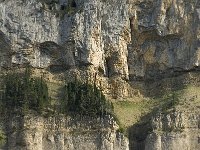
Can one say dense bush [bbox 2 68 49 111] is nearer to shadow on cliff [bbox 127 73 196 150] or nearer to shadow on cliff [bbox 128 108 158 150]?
shadow on cliff [bbox 128 108 158 150]

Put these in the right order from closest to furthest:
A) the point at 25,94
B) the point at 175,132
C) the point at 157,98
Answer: the point at 175,132
the point at 25,94
the point at 157,98

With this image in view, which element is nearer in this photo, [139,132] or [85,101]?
[85,101]

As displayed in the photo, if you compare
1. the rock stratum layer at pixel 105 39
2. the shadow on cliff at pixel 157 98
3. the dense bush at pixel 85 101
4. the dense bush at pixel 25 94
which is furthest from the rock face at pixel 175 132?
the dense bush at pixel 25 94

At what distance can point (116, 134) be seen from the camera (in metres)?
83.1

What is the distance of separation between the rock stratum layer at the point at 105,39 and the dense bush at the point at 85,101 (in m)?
4.83

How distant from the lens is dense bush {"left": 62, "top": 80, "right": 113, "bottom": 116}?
8362 cm

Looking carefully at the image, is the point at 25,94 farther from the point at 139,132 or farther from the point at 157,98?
the point at 157,98

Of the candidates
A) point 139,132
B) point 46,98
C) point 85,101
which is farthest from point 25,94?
point 139,132

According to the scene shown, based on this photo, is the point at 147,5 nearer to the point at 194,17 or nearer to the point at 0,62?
the point at 194,17

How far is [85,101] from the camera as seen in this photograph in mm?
83938

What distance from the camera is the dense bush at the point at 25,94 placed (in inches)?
3287

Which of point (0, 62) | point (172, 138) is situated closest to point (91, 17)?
point (0, 62)

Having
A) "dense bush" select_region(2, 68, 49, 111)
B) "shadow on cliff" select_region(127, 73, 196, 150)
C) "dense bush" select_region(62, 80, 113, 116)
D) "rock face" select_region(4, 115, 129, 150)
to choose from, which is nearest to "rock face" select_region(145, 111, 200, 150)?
"shadow on cliff" select_region(127, 73, 196, 150)

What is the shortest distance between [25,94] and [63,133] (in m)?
5.13
